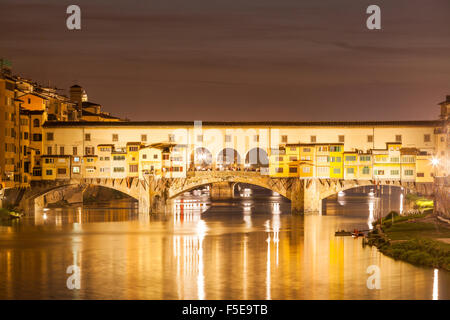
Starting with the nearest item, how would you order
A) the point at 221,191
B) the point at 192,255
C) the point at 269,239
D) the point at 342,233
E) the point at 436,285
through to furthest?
the point at 436,285, the point at 192,255, the point at 269,239, the point at 342,233, the point at 221,191

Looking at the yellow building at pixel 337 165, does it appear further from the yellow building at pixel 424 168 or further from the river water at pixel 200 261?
the yellow building at pixel 424 168

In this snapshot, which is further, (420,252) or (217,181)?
(217,181)

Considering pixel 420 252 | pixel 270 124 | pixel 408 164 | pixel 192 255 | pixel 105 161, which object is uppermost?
pixel 270 124

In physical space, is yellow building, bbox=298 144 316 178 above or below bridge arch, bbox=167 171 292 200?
above

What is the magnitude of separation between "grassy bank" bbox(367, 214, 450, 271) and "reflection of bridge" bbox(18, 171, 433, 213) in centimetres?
935

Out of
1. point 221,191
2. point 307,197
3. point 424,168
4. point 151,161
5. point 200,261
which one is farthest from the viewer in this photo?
point 221,191

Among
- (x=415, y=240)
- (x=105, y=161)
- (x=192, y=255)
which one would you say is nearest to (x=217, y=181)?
(x=105, y=161)

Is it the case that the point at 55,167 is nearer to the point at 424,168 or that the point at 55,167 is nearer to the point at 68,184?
the point at 68,184

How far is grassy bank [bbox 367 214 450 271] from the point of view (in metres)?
30.0

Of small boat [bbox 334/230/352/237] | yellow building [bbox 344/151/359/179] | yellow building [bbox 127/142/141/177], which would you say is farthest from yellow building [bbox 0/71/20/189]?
yellow building [bbox 344/151/359/179]

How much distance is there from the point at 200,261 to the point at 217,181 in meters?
23.3

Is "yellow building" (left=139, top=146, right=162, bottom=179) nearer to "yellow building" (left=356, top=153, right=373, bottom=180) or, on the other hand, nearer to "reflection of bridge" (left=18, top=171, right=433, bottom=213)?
"reflection of bridge" (left=18, top=171, right=433, bottom=213)

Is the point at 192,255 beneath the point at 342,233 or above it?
beneath

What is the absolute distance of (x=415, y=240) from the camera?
33.5 meters
